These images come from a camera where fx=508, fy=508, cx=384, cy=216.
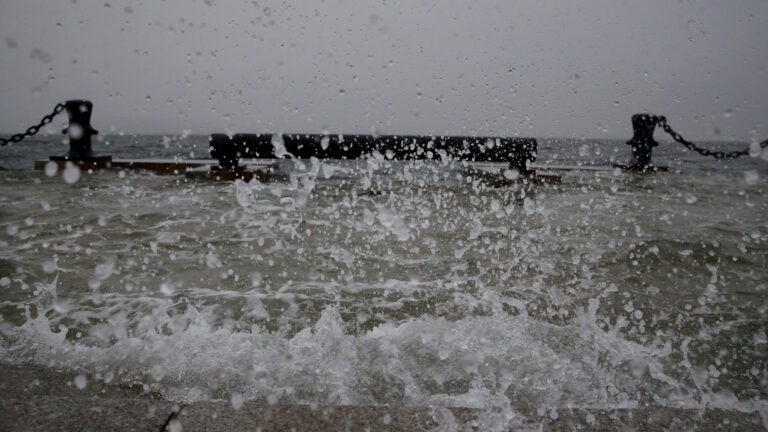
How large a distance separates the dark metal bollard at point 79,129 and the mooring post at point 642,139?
1139cm

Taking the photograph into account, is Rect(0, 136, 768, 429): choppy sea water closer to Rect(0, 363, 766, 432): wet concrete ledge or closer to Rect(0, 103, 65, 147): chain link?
Rect(0, 363, 766, 432): wet concrete ledge

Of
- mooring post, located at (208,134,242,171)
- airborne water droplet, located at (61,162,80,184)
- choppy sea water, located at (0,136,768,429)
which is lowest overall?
choppy sea water, located at (0,136,768,429)

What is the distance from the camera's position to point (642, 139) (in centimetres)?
1142

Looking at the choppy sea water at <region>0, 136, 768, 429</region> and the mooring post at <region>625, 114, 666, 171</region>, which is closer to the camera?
the choppy sea water at <region>0, 136, 768, 429</region>

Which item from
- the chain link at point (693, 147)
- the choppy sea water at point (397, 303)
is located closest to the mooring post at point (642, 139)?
the chain link at point (693, 147)

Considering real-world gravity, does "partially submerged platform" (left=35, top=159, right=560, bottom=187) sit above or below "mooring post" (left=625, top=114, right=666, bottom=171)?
below

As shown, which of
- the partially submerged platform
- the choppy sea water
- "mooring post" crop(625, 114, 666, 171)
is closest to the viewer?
the choppy sea water

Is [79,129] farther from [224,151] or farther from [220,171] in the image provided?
[224,151]

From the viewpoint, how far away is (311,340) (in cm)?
231

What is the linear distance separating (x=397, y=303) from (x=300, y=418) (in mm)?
1449

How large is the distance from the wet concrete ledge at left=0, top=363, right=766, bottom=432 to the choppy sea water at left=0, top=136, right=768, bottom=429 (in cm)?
12

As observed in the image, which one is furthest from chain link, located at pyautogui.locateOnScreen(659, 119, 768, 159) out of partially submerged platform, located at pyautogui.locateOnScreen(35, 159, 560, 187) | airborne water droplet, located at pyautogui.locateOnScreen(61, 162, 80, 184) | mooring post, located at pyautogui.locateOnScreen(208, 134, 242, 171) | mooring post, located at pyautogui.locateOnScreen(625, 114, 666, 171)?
airborne water droplet, located at pyautogui.locateOnScreen(61, 162, 80, 184)

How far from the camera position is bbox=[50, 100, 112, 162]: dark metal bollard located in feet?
32.3

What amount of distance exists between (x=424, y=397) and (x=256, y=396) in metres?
0.61
